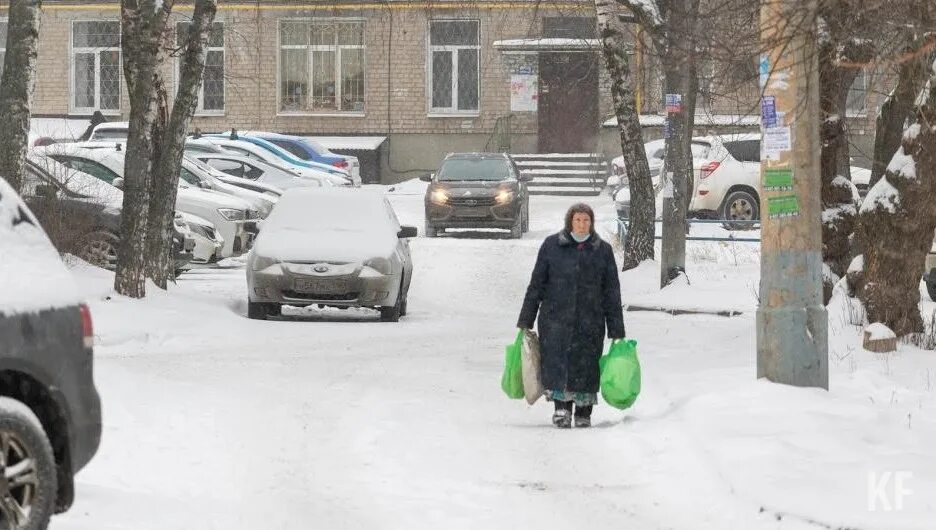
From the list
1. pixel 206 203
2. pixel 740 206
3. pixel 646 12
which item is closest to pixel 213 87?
pixel 740 206

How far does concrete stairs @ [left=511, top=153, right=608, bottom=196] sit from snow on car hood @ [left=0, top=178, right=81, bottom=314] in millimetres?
37217

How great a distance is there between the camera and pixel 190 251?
24156 mm

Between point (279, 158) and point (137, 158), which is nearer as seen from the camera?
point (137, 158)

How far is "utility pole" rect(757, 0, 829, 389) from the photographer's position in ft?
37.7

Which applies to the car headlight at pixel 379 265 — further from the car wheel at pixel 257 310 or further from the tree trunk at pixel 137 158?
the tree trunk at pixel 137 158

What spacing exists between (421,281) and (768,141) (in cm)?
1462

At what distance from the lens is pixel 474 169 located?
33.4 meters

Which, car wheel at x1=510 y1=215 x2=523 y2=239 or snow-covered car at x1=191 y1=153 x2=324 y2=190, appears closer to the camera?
car wheel at x1=510 y1=215 x2=523 y2=239

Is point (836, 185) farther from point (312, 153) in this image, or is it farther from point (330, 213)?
point (312, 153)

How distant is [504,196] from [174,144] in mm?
11763

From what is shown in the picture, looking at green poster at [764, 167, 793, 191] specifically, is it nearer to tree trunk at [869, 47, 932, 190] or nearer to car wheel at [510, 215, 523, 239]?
tree trunk at [869, 47, 932, 190]

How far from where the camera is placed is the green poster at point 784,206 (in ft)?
38.2

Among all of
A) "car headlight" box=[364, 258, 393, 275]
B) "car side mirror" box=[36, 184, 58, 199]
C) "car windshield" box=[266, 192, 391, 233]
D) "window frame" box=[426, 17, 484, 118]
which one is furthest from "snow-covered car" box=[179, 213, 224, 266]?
"window frame" box=[426, 17, 484, 118]

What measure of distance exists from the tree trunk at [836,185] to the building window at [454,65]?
32258 millimetres
